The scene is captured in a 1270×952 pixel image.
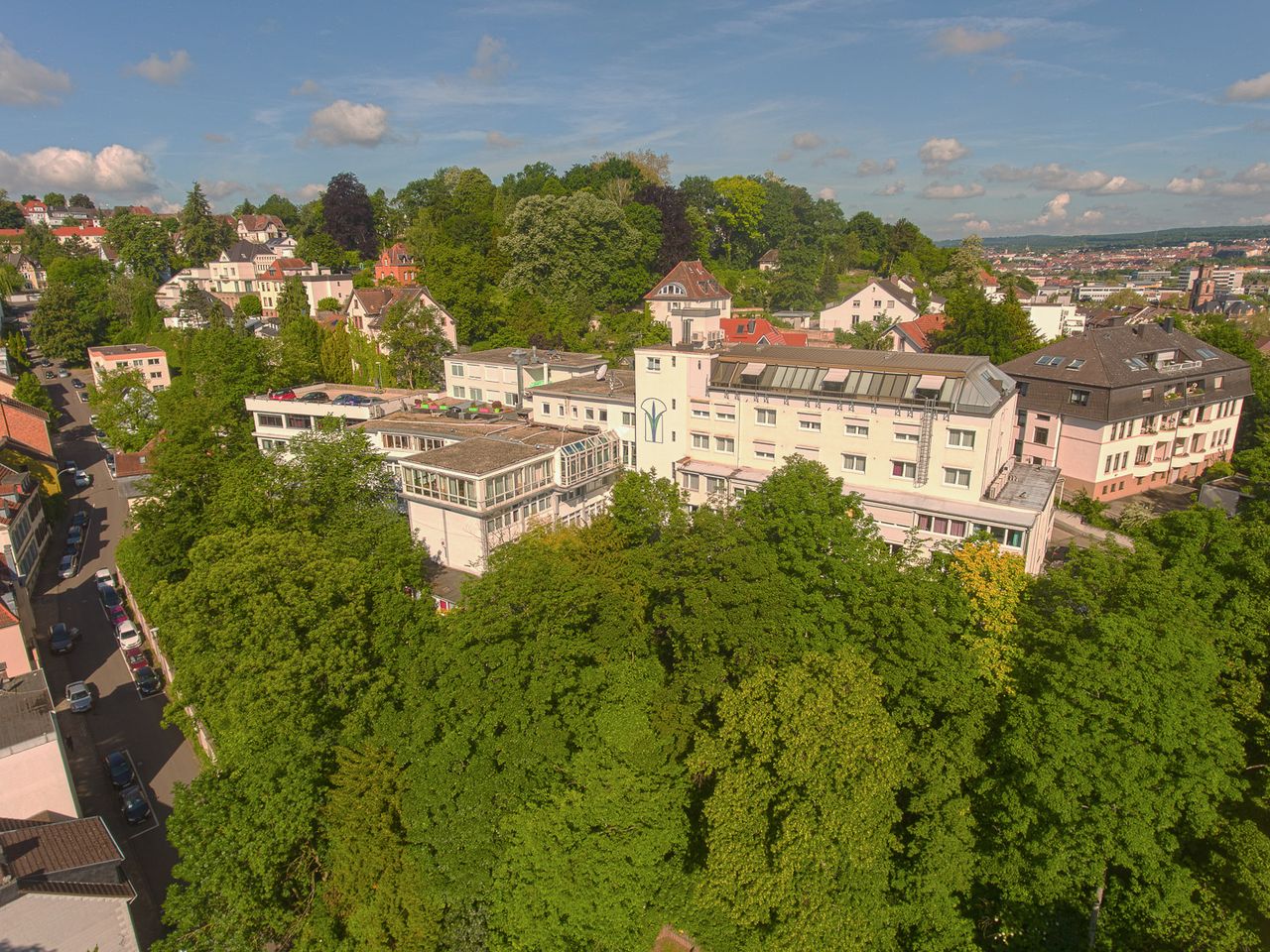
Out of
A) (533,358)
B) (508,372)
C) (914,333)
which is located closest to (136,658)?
A: (508,372)

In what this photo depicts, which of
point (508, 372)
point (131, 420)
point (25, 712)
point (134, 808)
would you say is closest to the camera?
point (25, 712)

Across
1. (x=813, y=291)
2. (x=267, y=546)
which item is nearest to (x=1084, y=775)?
(x=267, y=546)

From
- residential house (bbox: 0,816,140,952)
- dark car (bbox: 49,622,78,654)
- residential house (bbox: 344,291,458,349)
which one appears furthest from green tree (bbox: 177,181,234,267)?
residential house (bbox: 0,816,140,952)

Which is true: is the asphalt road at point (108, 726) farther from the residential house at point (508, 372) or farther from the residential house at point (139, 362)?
the residential house at point (139, 362)

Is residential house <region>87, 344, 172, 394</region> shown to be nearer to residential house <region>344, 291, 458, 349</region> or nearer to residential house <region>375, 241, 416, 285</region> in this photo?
residential house <region>344, 291, 458, 349</region>

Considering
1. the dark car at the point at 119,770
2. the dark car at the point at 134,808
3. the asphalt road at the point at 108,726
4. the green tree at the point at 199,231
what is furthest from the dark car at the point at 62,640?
the green tree at the point at 199,231

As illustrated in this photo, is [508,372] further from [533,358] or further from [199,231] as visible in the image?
[199,231]
